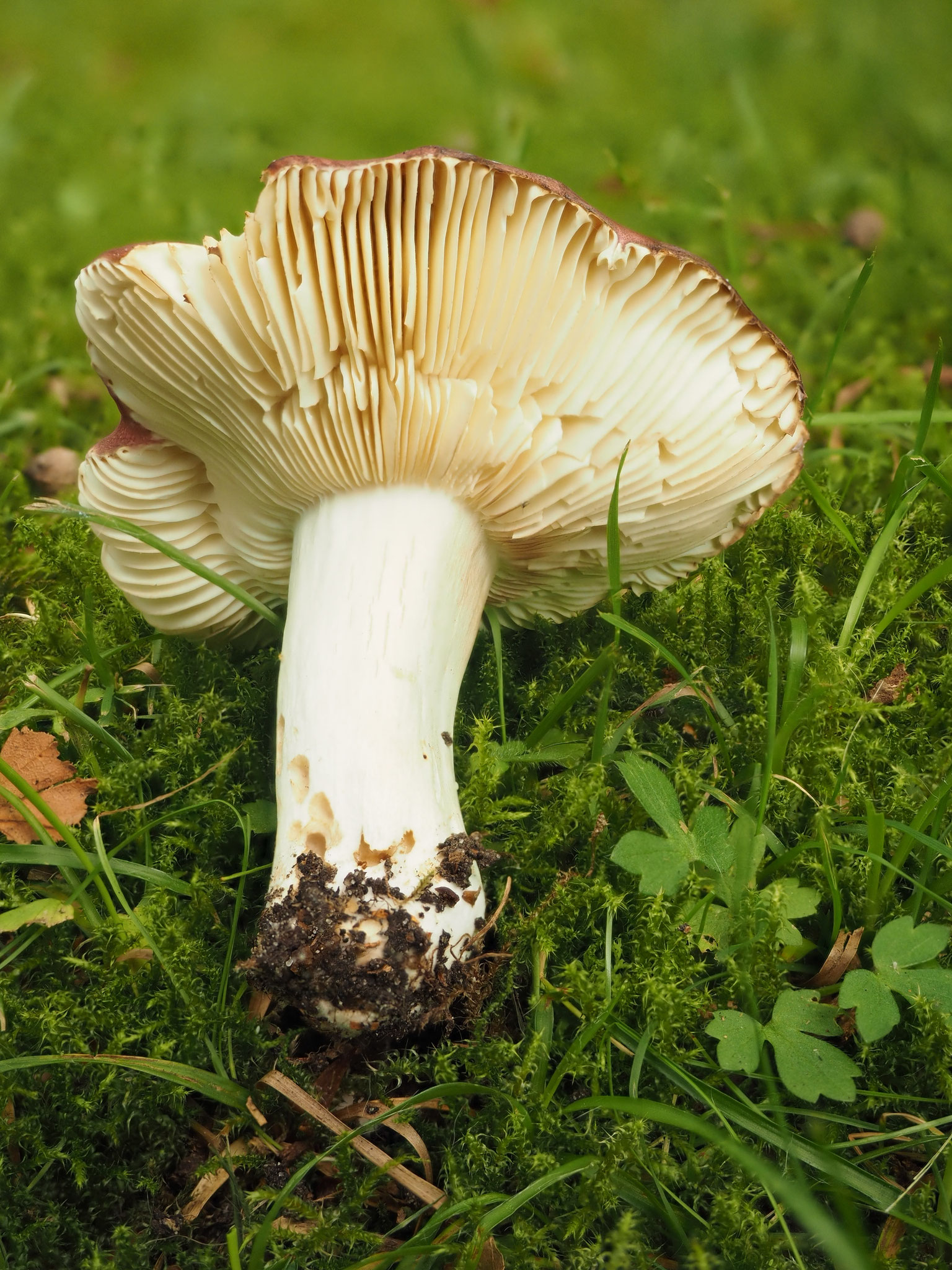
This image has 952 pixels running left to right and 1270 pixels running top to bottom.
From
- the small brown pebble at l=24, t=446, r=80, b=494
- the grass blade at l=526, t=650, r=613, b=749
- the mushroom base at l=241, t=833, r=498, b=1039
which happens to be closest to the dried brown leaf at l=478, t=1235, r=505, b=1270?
the mushroom base at l=241, t=833, r=498, b=1039

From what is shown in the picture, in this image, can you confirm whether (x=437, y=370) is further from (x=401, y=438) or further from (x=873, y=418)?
(x=873, y=418)

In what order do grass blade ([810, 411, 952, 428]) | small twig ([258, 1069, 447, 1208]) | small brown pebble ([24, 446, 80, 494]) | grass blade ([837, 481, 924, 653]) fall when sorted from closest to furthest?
small twig ([258, 1069, 447, 1208]), grass blade ([837, 481, 924, 653]), grass blade ([810, 411, 952, 428]), small brown pebble ([24, 446, 80, 494])

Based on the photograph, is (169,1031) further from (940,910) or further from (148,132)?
(148,132)

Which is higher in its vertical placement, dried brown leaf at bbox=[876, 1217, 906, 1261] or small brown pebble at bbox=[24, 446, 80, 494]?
small brown pebble at bbox=[24, 446, 80, 494]

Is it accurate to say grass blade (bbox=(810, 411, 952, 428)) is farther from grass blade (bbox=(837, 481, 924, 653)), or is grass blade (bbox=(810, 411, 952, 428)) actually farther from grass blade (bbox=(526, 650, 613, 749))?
grass blade (bbox=(526, 650, 613, 749))

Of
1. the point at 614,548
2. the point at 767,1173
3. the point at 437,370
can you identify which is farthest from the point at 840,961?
the point at 437,370

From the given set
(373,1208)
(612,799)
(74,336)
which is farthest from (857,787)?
(74,336)

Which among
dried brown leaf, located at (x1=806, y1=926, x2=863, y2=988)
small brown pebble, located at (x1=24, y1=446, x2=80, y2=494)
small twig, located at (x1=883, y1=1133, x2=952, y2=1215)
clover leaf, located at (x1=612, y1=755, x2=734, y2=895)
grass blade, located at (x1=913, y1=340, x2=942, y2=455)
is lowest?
small twig, located at (x1=883, y1=1133, x2=952, y2=1215)
